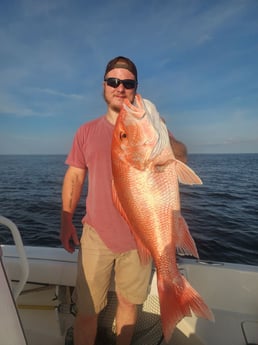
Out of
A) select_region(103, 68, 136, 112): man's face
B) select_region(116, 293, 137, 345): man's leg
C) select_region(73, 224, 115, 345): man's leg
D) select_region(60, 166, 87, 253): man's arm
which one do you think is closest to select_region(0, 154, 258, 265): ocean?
select_region(116, 293, 137, 345): man's leg

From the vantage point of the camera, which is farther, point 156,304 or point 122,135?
point 156,304

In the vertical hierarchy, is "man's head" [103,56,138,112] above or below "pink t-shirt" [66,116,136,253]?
above

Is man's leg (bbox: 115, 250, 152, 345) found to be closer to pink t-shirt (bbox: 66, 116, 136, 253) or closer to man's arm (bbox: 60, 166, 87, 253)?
pink t-shirt (bbox: 66, 116, 136, 253)

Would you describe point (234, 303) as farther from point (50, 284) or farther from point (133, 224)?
point (50, 284)

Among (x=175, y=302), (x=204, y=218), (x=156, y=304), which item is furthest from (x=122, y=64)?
(x=204, y=218)

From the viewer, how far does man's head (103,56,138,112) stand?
2.47 metres

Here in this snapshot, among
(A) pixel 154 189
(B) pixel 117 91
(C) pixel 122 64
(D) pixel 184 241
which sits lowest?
(D) pixel 184 241

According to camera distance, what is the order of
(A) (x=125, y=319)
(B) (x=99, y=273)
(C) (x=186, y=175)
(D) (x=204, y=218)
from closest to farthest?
1. (C) (x=186, y=175)
2. (B) (x=99, y=273)
3. (A) (x=125, y=319)
4. (D) (x=204, y=218)

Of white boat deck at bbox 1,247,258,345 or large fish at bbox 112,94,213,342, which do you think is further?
white boat deck at bbox 1,247,258,345

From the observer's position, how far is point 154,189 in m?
2.03

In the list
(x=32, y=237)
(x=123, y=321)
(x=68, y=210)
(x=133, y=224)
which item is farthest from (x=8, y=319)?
(x=32, y=237)

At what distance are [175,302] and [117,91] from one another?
1.82 metres

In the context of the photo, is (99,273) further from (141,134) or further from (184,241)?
(141,134)

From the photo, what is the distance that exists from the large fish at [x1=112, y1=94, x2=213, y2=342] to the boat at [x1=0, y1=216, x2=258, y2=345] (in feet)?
3.37
